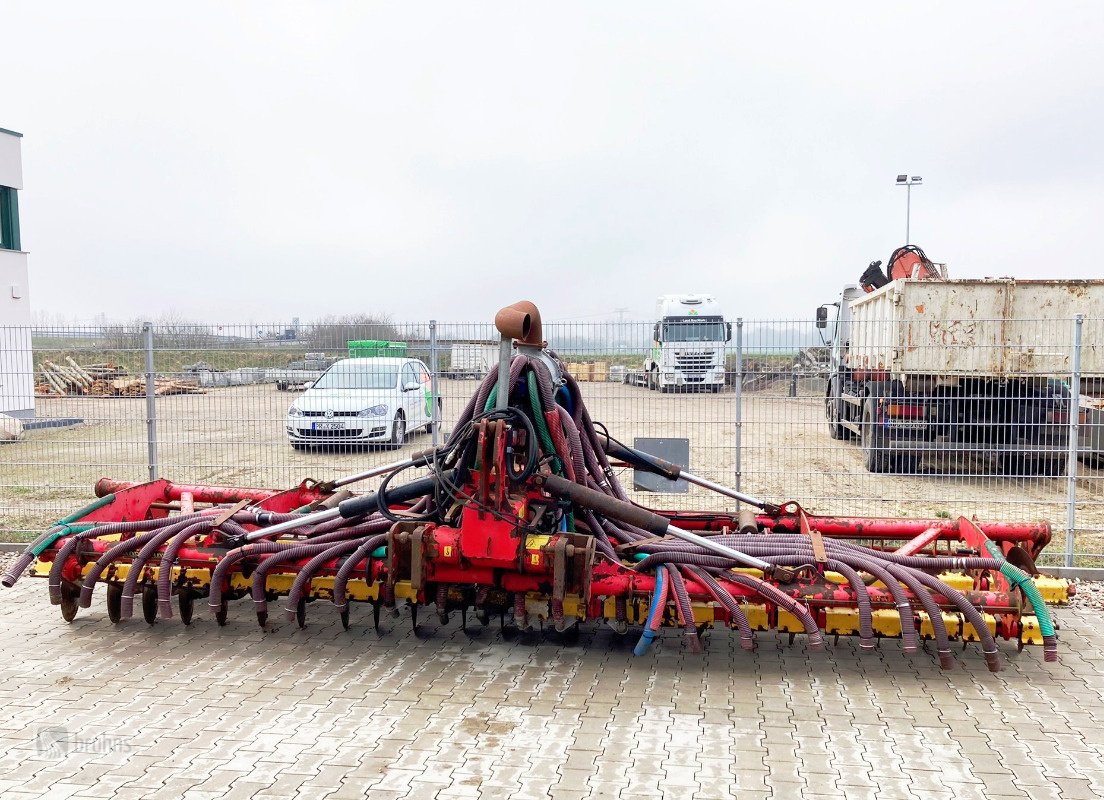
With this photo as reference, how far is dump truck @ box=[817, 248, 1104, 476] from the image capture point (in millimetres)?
7941

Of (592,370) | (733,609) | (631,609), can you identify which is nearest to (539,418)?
(631,609)

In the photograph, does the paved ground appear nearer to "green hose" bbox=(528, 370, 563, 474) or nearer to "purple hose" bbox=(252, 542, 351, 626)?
"purple hose" bbox=(252, 542, 351, 626)

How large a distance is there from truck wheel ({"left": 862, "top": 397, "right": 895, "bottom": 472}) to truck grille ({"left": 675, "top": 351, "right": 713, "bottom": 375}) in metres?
1.56

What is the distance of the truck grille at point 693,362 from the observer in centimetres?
851

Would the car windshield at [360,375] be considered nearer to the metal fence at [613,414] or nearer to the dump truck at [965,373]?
the metal fence at [613,414]

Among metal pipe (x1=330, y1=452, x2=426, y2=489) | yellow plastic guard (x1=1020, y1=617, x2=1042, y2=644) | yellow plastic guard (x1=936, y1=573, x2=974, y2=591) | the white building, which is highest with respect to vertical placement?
the white building

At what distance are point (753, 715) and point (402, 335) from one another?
5.09 metres

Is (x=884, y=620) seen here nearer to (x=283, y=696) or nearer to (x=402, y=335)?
(x=283, y=696)

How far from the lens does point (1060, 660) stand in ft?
17.7

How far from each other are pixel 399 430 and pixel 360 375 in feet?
2.22

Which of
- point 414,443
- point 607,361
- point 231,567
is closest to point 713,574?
point 231,567

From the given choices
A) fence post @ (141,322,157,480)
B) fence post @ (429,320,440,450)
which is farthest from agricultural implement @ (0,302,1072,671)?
fence post @ (141,322,157,480)

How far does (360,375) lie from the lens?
8469 mm

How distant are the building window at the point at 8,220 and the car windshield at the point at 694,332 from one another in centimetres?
1573
